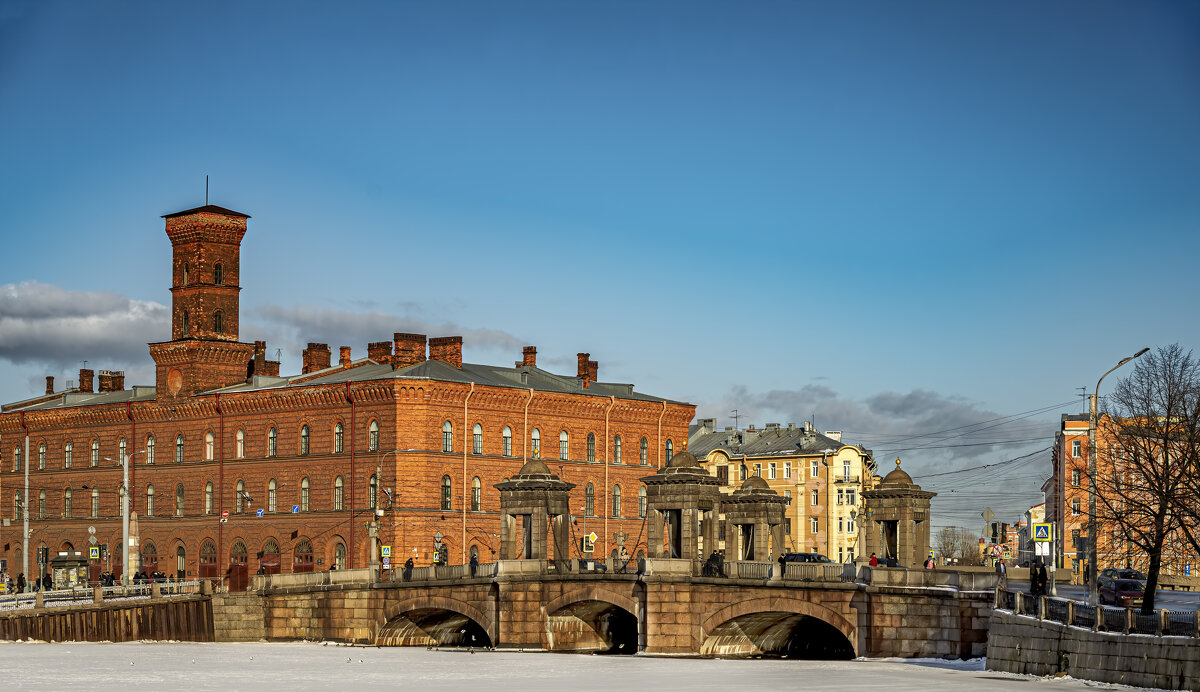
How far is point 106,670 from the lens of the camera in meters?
60.3

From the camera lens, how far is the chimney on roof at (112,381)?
125 meters

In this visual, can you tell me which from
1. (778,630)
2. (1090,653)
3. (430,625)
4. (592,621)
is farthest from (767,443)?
(1090,653)

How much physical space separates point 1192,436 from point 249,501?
5959cm

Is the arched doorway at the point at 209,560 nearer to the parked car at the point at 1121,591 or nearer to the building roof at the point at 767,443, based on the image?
the building roof at the point at 767,443

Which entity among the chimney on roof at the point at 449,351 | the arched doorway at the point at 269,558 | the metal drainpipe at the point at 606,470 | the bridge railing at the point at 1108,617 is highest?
the chimney on roof at the point at 449,351

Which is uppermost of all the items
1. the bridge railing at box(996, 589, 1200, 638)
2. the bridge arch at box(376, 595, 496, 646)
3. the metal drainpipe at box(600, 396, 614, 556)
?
the metal drainpipe at box(600, 396, 614, 556)

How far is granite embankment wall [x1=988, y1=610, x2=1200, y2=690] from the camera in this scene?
147 ft

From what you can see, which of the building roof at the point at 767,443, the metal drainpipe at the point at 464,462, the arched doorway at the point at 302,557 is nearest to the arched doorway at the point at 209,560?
the arched doorway at the point at 302,557

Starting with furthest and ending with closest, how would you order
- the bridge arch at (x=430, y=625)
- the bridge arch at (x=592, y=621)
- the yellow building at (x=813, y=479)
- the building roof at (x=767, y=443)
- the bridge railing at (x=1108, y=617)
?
the building roof at (x=767, y=443) < the yellow building at (x=813, y=479) < the bridge arch at (x=430, y=625) < the bridge arch at (x=592, y=621) < the bridge railing at (x=1108, y=617)

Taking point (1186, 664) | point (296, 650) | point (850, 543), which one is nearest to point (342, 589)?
point (296, 650)

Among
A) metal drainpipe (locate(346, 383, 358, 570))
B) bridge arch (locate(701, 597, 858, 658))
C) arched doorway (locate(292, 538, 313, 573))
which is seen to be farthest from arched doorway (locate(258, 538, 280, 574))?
bridge arch (locate(701, 597, 858, 658))

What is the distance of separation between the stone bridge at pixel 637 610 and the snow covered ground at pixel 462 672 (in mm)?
1726

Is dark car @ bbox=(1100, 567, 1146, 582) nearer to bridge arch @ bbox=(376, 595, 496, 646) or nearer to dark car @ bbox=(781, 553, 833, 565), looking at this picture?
dark car @ bbox=(781, 553, 833, 565)

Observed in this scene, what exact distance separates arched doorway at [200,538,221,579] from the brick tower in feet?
33.3
